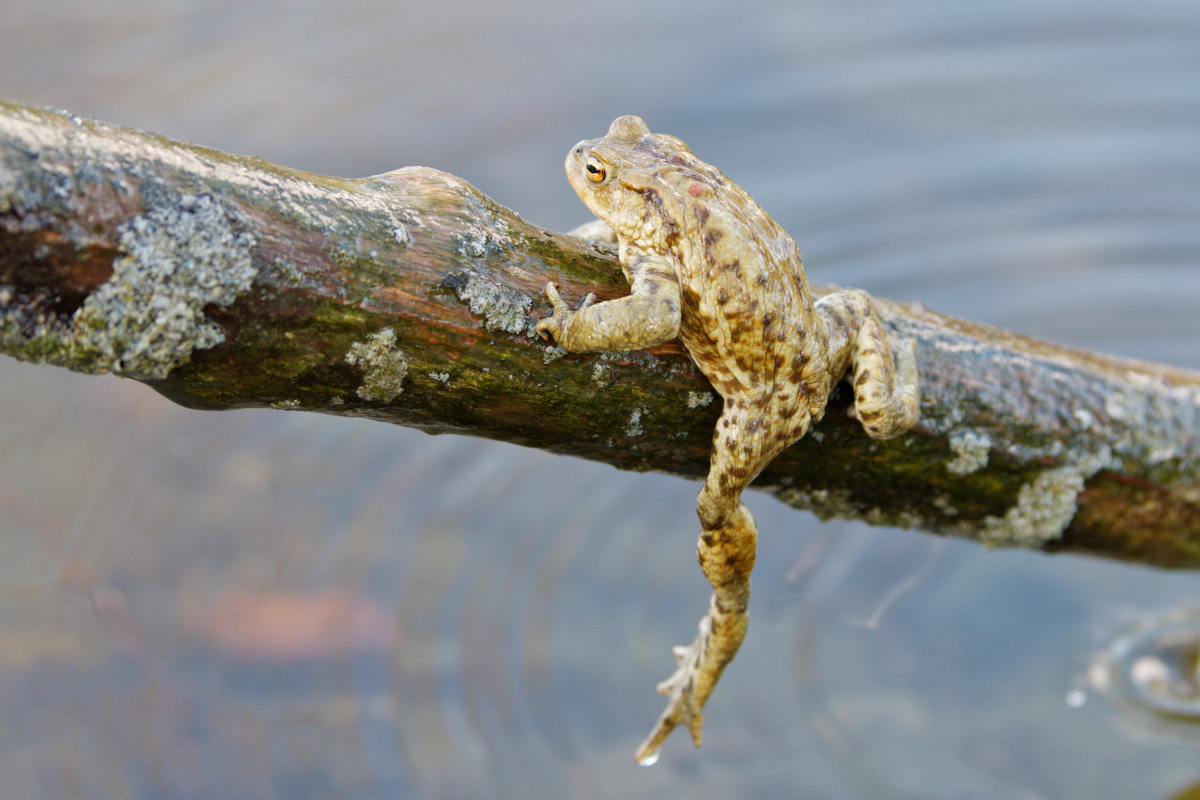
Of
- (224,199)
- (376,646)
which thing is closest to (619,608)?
(376,646)

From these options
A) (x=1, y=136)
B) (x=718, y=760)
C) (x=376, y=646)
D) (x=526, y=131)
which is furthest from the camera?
(x=526, y=131)

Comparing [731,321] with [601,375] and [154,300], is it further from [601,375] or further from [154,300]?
[154,300]

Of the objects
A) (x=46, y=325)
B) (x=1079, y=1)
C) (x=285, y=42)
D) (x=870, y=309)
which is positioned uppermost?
(x=1079, y=1)

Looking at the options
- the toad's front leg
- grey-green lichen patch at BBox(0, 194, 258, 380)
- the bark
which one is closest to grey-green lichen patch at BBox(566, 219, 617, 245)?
the bark

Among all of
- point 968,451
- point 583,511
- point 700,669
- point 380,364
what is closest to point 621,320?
point 380,364

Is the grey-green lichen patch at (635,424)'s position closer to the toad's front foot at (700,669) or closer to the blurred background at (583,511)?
the toad's front foot at (700,669)

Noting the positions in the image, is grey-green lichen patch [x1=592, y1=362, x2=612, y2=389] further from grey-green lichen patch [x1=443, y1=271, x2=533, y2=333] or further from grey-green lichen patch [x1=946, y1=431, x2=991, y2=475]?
grey-green lichen patch [x1=946, y1=431, x2=991, y2=475]

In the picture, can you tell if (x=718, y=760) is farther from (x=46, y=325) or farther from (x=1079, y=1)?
(x=1079, y=1)

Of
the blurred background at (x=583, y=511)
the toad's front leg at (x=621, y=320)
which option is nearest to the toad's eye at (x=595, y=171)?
the toad's front leg at (x=621, y=320)
